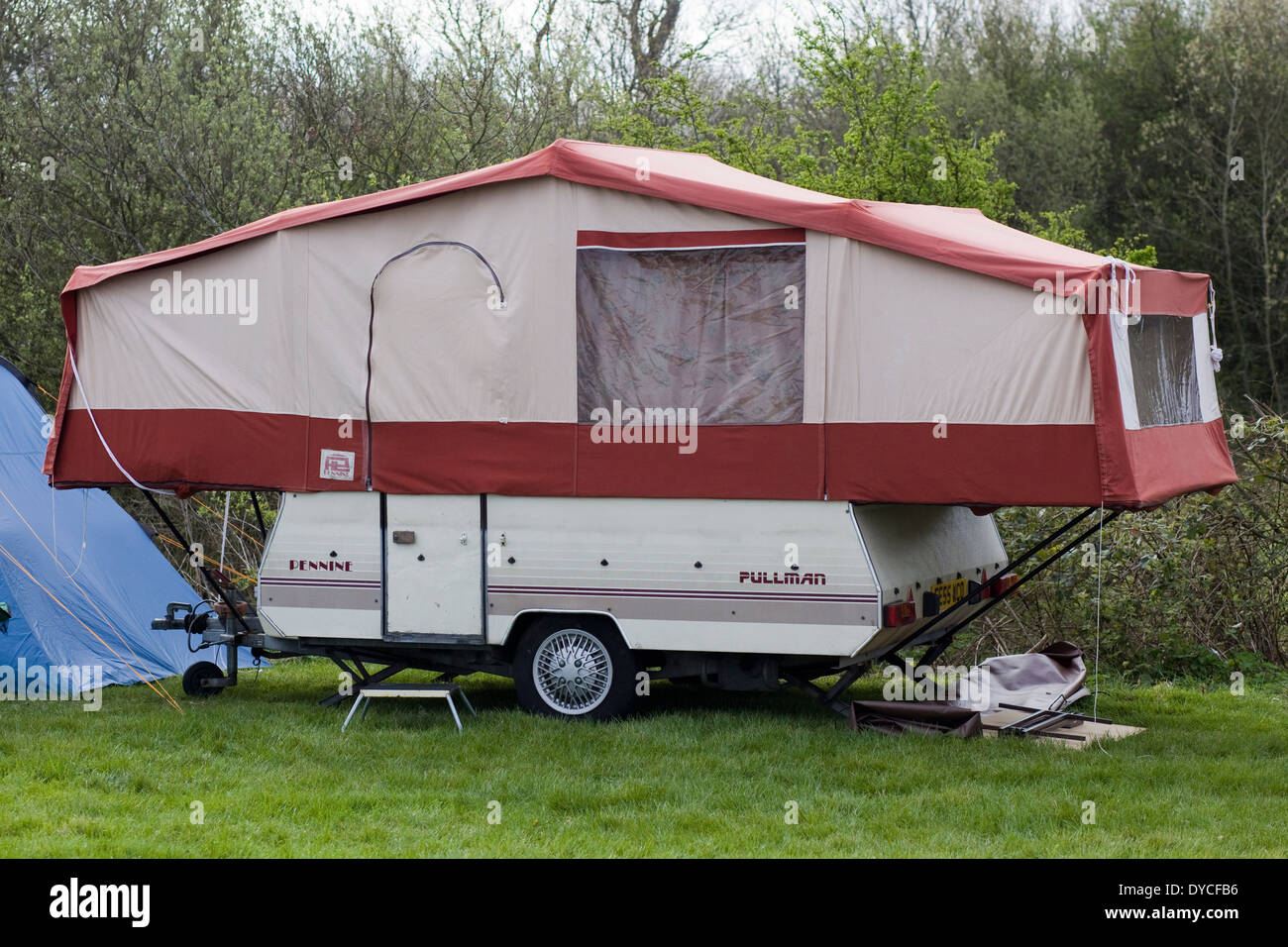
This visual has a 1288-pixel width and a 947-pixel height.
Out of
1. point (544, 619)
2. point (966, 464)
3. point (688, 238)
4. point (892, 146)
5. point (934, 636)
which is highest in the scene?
point (892, 146)

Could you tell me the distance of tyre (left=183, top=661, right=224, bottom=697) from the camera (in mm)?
10219

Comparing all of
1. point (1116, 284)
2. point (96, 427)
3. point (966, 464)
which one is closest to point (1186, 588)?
point (966, 464)

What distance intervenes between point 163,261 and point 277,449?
1447 mm

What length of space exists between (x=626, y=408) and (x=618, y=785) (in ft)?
7.92

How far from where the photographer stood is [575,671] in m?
8.90

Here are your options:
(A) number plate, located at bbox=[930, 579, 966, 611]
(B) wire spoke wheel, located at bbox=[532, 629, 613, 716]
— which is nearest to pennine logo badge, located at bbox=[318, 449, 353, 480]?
(B) wire spoke wheel, located at bbox=[532, 629, 613, 716]

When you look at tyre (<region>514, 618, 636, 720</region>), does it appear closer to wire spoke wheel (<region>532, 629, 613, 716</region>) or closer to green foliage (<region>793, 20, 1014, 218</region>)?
wire spoke wheel (<region>532, 629, 613, 716</region>)

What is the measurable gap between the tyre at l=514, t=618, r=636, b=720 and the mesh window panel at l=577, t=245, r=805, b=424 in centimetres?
133

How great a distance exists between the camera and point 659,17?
26.5 m

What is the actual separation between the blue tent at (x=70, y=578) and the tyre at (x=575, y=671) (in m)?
3.55

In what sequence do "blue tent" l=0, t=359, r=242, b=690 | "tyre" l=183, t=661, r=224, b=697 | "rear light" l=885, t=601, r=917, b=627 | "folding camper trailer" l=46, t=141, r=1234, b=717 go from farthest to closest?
"blue tent" l=0, t=359, r=242, b=690, "tyre" l=183, t=661, r=224, b=697, "rear light" l=885, t=601, r=917, b=627, "folding camper trailer" l=46, t=141, r=1234, b=717

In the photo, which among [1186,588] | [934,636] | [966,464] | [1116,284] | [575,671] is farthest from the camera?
[1186,588]

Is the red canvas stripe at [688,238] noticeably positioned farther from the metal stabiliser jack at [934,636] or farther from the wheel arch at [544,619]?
the metal stabiliser jack at [934,636]

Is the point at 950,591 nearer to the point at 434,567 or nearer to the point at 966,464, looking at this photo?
the point at 966,464
